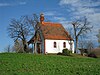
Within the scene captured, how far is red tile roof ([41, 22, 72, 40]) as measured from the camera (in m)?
64.8

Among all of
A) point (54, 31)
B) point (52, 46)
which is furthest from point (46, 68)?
point (54, 31)

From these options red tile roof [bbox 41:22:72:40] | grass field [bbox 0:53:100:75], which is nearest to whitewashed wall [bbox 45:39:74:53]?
red tile roof [bbox 41:22:72:40]

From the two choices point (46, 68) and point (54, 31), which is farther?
point (54, 31)

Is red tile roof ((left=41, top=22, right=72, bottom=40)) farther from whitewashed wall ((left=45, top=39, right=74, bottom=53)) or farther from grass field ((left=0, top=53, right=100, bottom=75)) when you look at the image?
grass field ((left=0, top=53, right=100, bottom=75))

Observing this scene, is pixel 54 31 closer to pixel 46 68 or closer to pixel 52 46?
pixel 52 46

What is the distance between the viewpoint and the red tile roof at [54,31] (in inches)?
2549

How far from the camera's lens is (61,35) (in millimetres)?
66625

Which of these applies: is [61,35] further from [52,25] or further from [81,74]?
[81,74]

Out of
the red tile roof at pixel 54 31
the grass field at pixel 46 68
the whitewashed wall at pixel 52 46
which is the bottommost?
the grass field at pixel 46 68

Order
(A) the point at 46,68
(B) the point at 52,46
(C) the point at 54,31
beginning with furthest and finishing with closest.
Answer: (C) the point at 54,31 < (B) the point at 52,46 < (A) the point at 46,68

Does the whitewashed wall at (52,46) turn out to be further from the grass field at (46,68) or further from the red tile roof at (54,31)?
the grass field at (46,68)

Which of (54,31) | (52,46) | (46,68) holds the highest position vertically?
(54,31)

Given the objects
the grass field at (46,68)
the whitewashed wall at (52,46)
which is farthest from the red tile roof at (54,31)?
the grass field at (46,68)

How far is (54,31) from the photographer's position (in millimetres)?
66750
